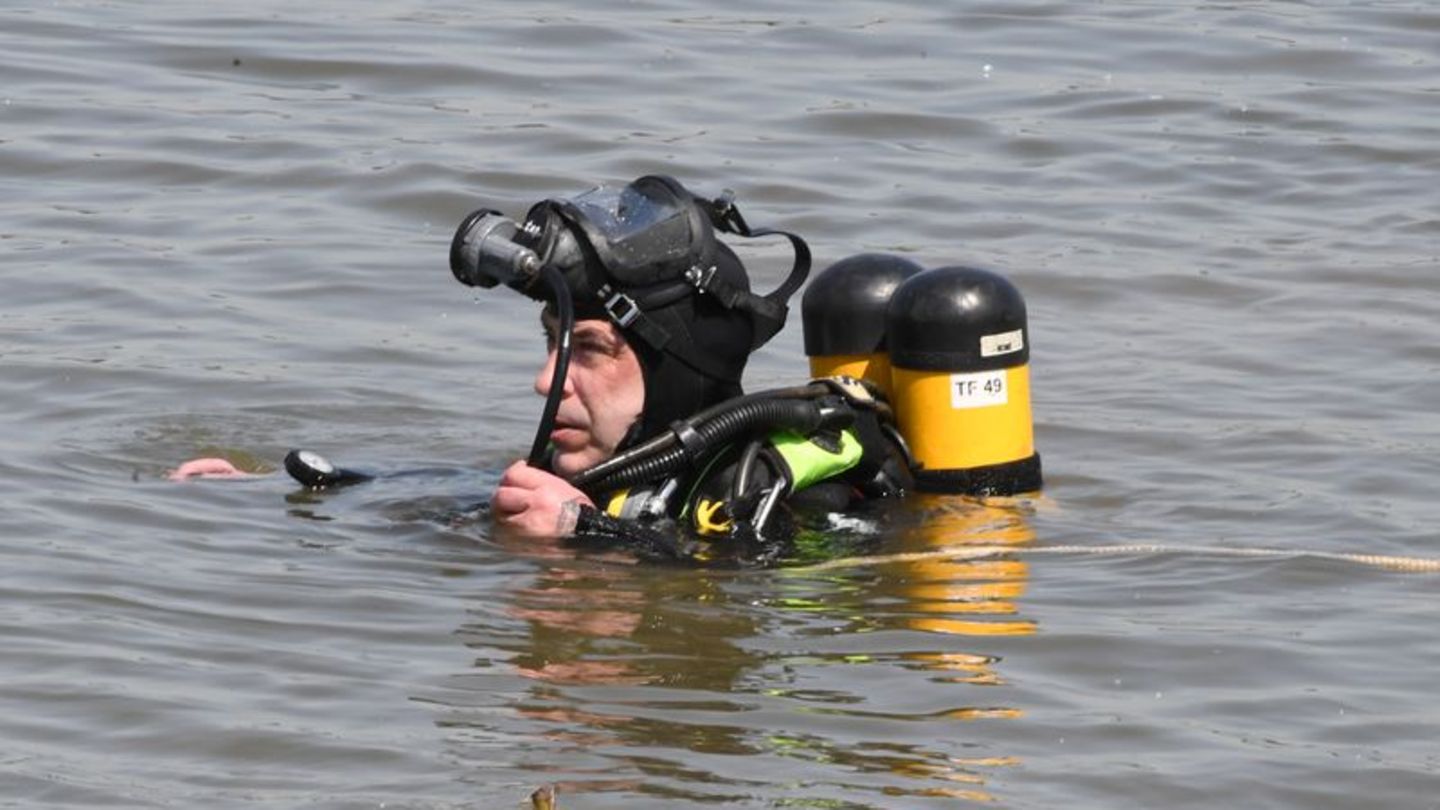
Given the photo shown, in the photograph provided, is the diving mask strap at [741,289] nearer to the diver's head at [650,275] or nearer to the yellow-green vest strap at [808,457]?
the diver's head at [650,275]

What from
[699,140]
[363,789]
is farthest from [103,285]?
[363,789]

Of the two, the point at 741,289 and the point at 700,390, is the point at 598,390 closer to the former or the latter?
the point at 700,390

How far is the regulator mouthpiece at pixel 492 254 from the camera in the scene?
642 cm

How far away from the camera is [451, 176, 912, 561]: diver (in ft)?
21.5

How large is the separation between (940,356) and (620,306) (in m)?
0.76

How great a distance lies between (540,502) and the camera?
665 cm

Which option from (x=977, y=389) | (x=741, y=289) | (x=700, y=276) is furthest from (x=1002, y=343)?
(x=700, y=276)

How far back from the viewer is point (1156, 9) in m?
15.6

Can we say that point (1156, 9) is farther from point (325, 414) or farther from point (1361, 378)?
point (325, 414)

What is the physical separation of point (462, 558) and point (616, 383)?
1.89 feet

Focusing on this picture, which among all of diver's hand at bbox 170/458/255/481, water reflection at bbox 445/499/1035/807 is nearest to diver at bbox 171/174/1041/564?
water reflection at bbox 445/499/1035/807

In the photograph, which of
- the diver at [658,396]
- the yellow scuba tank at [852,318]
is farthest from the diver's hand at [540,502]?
the yellow scuba tank at [852,318]

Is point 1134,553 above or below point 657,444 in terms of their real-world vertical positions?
below

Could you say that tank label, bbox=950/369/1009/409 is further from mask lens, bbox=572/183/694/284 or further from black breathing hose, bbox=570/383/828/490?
mask lens, bbox=572/183/694/284
